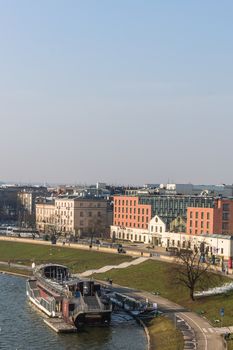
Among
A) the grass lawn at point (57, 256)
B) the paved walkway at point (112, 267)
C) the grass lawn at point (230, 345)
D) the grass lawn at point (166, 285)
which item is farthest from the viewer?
the grass lawn at point (57, 256)

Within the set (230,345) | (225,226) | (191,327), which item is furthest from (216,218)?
(230,345)

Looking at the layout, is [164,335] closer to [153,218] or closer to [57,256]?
[57,256]

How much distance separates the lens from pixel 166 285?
3612 inches

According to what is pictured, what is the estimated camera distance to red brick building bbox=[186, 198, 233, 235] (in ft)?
450

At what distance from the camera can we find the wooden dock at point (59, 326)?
7144 cm

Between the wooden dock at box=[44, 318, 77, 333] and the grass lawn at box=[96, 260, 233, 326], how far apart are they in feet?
48.2

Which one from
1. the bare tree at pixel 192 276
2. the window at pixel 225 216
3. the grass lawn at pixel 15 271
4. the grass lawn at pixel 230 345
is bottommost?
the grass lawn at pixel 15 271

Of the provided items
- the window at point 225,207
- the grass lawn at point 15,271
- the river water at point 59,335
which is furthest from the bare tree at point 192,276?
the window at point 225,207

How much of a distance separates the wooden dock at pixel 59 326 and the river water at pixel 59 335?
53cm

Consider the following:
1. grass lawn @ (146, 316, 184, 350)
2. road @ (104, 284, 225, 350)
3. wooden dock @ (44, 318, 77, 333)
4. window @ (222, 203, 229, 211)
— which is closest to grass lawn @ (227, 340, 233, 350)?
road @ (104, 284, 225, 350)

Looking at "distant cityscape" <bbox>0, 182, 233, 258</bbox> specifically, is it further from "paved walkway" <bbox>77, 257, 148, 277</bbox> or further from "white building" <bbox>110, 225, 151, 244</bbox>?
"paved walkway" <bbox>77, 257, 148, 277</bbox>

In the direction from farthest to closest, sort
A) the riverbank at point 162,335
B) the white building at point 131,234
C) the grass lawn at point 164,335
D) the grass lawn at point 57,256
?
the white building at point 131,234, the grass lawn at point 57,256, the riverbank at point 162,335, the grass lawn at point 164,335

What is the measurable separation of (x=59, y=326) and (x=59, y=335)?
2.36 metres

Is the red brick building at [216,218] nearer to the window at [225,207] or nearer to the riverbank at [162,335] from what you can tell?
the window at [225,207]
